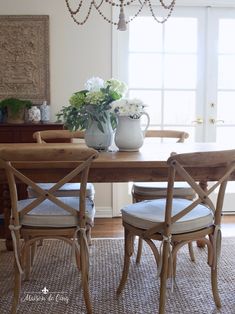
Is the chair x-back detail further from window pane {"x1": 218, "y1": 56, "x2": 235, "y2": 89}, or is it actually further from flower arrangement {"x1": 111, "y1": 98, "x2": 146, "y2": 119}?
window pane {"x1": 218, "y1": 56, "x2": 235, "y2": 89}

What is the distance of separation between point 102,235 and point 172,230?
60.4 inches

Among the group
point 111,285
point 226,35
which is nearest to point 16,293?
point 111,285

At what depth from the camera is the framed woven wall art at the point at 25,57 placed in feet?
12.2

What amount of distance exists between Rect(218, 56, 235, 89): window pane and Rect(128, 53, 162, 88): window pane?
1.97 feet

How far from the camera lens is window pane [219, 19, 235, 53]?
3.91 meters

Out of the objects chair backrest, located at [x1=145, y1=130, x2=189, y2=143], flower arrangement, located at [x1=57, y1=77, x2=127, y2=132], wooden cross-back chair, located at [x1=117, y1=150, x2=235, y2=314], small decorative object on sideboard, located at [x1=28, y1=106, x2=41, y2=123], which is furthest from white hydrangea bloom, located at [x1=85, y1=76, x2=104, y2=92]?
small decorative object on sideboard, located at [x1=28, y1=106, x2=41, y2=123]

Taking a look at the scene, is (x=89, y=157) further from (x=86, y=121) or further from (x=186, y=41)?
(x=186, y=41)

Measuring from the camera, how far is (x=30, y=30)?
147 inches

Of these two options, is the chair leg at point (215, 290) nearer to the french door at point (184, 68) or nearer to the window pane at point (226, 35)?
the french door at point (184, 68)

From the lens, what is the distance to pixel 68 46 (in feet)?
12.5

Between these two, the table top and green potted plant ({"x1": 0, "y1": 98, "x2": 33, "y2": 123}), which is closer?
the table top

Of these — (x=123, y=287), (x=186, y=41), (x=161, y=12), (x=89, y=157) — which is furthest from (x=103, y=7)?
(x=123, y=287)

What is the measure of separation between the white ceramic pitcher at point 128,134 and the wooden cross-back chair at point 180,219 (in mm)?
398

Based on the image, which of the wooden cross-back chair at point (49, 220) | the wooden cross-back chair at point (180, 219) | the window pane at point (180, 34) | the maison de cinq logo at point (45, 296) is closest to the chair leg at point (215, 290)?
the wooden cross-back chair at point (180, 219)
